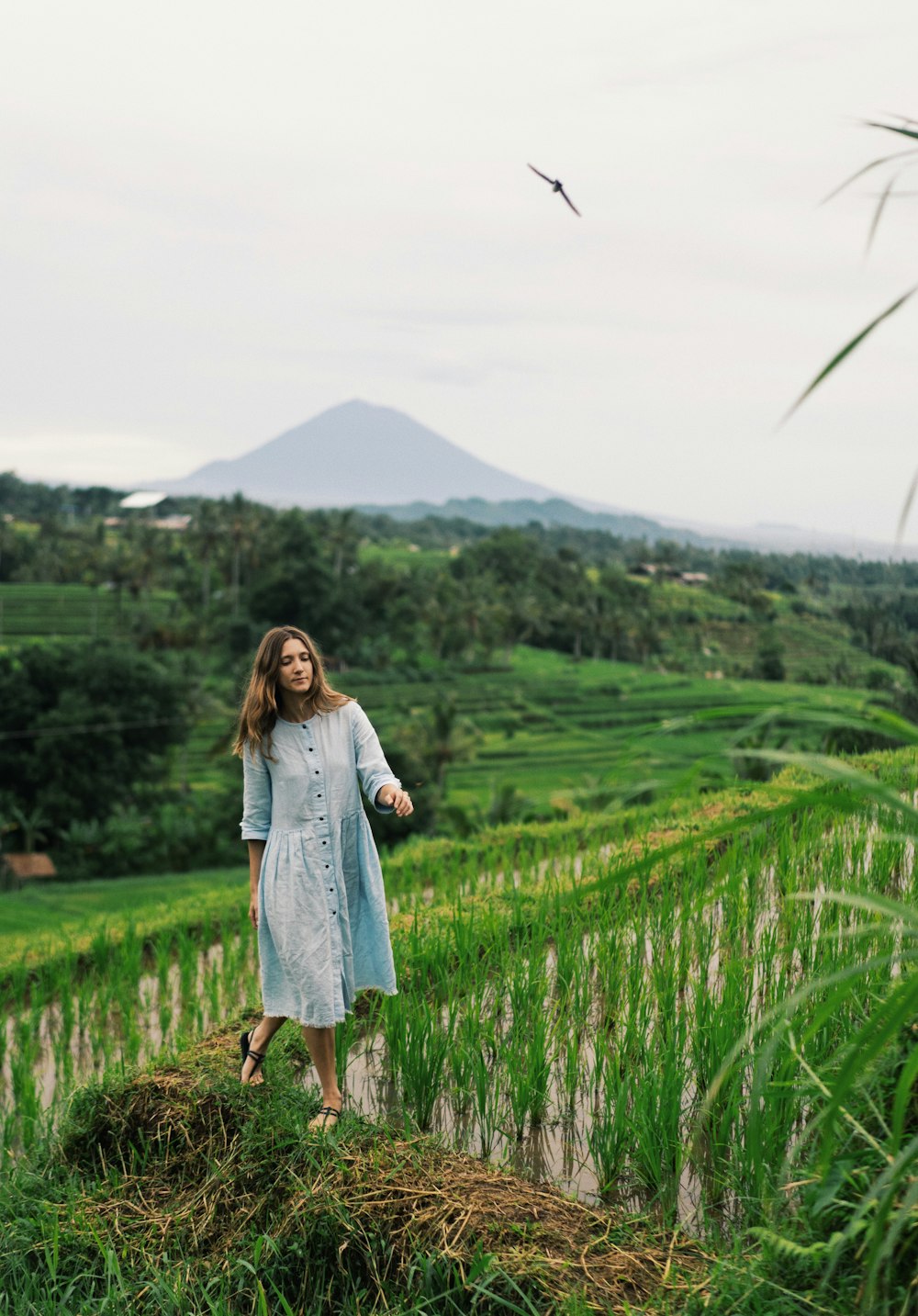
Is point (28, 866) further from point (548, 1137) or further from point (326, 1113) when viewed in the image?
point (548, 1137)

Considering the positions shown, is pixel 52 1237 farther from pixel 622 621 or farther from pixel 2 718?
pixel 622 621

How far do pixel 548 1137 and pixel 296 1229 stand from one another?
734mm

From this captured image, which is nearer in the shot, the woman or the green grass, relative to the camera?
the woman

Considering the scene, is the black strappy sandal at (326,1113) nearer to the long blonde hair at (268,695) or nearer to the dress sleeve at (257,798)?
the dress sleeve at (257,798)

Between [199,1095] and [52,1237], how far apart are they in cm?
54

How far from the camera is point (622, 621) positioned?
54.5 meters

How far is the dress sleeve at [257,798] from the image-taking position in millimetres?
3225

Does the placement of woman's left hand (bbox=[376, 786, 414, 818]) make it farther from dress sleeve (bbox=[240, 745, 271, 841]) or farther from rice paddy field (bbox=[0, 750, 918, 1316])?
rice paddy field (bbox=[0, 750, 918, 1316])

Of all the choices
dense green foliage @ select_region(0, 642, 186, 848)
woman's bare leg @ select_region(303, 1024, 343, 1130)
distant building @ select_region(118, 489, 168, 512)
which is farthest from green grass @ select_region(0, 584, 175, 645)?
woman's bare leg @ select_region(303, 1024, 343, 1130)

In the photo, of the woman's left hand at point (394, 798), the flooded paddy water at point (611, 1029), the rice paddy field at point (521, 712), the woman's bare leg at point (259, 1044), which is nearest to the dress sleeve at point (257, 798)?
the woman's left hand at point (394, 798)

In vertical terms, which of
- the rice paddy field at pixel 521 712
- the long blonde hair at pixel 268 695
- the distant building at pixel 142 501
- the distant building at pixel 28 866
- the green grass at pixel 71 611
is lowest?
the distant building at pixel 28 866

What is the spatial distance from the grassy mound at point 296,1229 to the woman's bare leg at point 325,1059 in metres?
0.08

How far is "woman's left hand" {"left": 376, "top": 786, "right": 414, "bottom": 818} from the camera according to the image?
3026mm

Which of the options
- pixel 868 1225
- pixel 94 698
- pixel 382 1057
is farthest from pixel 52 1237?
pixel 94 698
